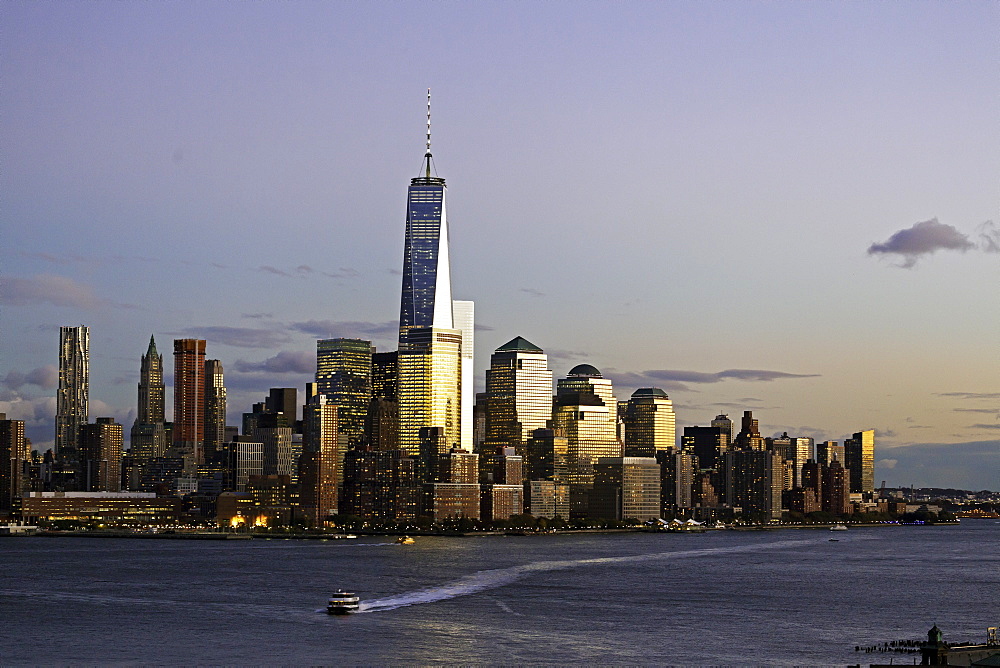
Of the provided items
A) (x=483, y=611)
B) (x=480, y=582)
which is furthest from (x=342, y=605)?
(x=480, y=582)

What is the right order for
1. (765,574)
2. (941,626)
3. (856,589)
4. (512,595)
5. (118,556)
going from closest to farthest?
(941,626) < (512,595) < (856,589) < (765,574) < (118,556)

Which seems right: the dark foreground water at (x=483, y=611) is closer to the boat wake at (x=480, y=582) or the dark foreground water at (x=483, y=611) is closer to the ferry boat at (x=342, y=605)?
the boat wake at (x=480, y=582)

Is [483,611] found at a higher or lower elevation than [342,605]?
lower

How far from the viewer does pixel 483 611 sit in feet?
327

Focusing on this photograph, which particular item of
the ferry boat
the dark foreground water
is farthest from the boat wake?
the ferry boat

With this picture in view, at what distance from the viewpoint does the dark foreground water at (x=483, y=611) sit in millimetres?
78375

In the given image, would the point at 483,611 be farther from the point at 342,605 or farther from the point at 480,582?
the point at 480,582

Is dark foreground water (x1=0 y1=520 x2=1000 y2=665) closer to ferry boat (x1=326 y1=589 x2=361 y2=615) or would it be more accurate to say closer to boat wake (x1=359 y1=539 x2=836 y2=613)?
boat wake (x1=359 y1=539 x2=836 y2=613)

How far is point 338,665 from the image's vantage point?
72.4 metres

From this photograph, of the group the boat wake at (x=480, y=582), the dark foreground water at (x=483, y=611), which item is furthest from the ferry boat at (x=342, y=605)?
the dark foreground water at (x=483, y=611)

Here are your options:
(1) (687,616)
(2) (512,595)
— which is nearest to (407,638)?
(1) (687,616)

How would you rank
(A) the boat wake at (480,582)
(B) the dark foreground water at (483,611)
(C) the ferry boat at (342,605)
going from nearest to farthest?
(B) the dark foreground water at (483,611)
(C) the ferry boat at (342,605)
(A) the boat wake at (480,582)

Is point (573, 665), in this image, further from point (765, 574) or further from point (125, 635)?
point (765, 574)

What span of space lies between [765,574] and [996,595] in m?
32.0
